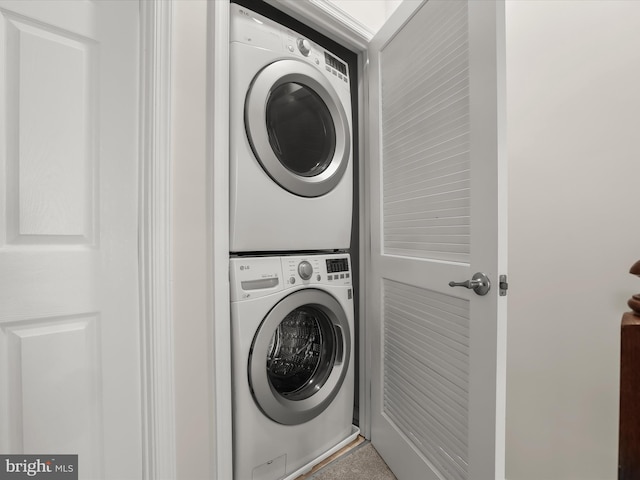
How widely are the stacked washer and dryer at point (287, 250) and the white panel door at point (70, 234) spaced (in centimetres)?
33

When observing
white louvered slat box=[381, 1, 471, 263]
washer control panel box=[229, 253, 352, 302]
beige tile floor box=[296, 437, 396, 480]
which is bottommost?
beige tile floor box=[296, 437, 396, 480]

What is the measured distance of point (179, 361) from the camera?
38.7 inches

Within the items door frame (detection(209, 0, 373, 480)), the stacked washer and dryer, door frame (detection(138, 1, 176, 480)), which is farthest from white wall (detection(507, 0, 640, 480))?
door frame (detection(138, 1, 176, 480))

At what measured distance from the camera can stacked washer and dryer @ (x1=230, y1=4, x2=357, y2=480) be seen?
3.59ft

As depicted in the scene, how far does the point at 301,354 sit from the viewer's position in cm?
138

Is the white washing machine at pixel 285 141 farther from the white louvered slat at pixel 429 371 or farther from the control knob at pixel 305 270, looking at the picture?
the white louvered slat at pixel 429 371

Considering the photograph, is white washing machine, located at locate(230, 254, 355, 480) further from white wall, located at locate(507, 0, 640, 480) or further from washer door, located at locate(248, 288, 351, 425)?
white wall, located at locate(507, 0, 640, 480)

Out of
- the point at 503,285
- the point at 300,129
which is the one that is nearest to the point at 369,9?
the point at 300,129

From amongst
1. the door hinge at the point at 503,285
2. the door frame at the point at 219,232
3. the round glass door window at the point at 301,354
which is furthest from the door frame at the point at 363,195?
the door hinge at the point at 503,285

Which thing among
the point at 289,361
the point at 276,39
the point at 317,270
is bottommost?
the point at 289,361

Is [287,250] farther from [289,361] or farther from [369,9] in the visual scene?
[369,9]

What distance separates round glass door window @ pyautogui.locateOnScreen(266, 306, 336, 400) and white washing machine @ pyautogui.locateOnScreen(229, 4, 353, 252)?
1.08ft

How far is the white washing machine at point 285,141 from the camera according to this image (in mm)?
1093

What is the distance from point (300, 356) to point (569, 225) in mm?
1203
